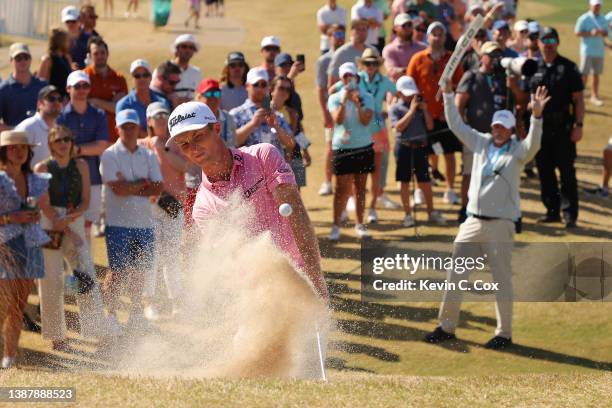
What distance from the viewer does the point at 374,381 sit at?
7.02m

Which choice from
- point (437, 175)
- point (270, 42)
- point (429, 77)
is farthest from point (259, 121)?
point (437, 175)

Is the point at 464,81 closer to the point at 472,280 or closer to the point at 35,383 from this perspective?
the point at 472,280

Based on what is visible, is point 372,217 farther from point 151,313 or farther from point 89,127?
point 151,313

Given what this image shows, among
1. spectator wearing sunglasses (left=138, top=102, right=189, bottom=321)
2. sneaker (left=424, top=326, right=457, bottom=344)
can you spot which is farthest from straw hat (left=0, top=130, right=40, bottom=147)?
sneaker (left=424, top=326, right=457, bottom=344)

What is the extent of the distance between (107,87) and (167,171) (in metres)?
2.92

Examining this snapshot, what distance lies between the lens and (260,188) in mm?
6801

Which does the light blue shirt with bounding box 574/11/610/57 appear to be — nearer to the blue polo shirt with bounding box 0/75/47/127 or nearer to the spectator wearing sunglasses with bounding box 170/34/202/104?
the spectator wearing sunglasses with bounding box 170/34/202/104

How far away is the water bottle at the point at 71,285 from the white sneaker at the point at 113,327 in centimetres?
42

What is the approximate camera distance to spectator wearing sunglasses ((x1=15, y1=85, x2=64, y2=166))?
11.9 m

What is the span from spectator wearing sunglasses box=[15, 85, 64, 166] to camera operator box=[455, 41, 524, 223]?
5405 mm

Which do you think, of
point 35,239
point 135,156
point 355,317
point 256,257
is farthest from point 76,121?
point 256,257

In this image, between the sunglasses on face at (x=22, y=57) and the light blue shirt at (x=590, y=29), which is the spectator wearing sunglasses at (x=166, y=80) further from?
the light blue shirt at (x=590, y=29)

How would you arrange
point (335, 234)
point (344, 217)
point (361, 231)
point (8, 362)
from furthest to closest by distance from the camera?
point (344, 217), point (361, 231), point (335, 234), point (8, 362)

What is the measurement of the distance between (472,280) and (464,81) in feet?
13.4
